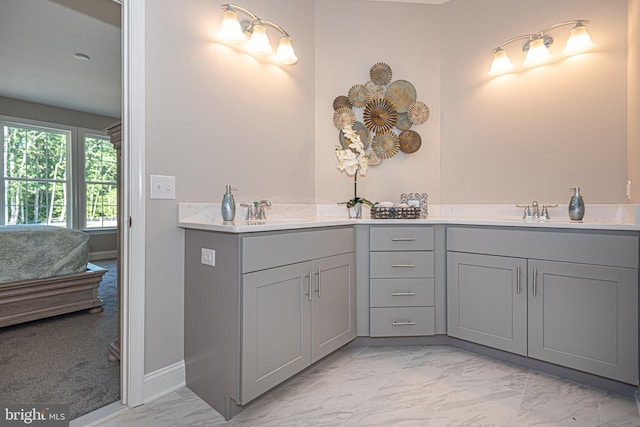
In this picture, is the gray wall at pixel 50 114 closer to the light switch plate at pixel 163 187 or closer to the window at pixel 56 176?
the window at pixel 56 176

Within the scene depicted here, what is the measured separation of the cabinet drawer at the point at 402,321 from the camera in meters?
2.32

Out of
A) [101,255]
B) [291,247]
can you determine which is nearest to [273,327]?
[291,247]

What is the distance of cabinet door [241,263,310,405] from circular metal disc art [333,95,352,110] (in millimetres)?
1529

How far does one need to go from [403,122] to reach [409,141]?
0.54 feet

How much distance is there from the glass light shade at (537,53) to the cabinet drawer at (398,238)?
141 centimetres

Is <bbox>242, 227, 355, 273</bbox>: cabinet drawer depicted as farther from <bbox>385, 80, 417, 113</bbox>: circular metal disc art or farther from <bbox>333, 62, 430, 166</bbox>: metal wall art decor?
<bbox>385, 80, 417, 113</bbox>: circular metal disc art

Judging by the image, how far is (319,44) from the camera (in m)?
2.83

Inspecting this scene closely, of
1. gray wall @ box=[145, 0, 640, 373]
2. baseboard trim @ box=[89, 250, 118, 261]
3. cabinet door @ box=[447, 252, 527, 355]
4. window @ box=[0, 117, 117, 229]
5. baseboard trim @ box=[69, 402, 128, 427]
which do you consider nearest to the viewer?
baseboard trim @ box=[69, 402, 128, 427]

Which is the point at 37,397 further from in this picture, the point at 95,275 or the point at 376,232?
the point at 376,232

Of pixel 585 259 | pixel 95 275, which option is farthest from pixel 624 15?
pixel 95 275

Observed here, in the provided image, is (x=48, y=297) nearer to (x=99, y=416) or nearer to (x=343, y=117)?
(x=99, y=416)

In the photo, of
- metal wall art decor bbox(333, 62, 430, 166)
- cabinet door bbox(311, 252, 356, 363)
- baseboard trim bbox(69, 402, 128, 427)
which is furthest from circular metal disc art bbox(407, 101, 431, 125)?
baseboard trim bbox(69, 402, 128, 427)

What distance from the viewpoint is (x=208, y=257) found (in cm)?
167

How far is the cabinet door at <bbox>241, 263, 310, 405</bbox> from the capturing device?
1.53 meters
